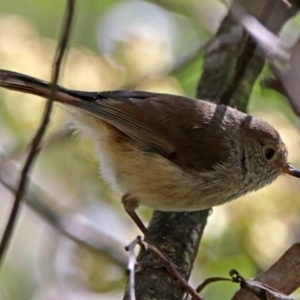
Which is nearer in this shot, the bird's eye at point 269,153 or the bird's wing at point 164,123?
the bird's wing at point 164,123

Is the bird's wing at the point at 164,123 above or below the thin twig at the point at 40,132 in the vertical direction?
above

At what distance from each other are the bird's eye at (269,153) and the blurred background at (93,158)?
0.20 meters

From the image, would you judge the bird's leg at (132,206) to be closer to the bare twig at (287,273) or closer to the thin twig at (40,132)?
the bare twig at (287,273)

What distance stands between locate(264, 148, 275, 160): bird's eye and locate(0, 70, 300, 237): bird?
5 cm

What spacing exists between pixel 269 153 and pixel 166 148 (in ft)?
2.02

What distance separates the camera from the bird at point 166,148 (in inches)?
112

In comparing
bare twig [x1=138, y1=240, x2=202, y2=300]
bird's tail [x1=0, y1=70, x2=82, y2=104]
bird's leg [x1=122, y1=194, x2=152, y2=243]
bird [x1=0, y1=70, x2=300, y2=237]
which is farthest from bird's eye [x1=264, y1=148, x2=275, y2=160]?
bird's tail [x1=0, y1=70, x2=82, y2=104]

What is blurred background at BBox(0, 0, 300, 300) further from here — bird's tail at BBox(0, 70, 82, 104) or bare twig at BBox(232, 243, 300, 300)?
bare twig at BBox(232, 243, 300, 300)

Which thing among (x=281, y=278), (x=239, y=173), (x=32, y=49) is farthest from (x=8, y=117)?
(x=281, y=278)

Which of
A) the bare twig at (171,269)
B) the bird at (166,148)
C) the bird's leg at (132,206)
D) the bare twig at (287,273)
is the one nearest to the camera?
the bare twig at (287,273)

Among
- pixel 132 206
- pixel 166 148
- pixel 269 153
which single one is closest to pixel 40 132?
pixel 166 148

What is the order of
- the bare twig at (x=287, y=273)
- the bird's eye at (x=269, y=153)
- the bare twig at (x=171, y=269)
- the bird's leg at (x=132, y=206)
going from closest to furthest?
the bare twig at (x=287, y=273) → the bare twig at (x=171, y=269) → the bird's leg at (x=132, y=206) → the bird's eye at (x=269, y=153)

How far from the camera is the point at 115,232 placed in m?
4.09

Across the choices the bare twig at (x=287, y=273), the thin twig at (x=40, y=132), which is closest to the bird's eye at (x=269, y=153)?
the bare twig at (x=287, y=273)
